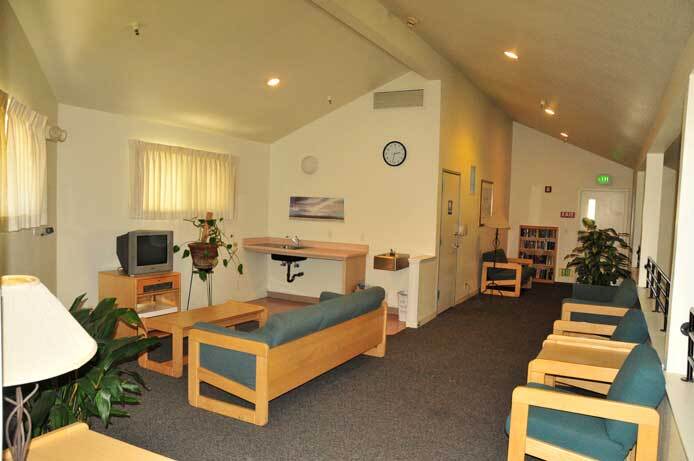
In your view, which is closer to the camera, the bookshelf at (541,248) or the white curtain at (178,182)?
the white curtain at (178,182)

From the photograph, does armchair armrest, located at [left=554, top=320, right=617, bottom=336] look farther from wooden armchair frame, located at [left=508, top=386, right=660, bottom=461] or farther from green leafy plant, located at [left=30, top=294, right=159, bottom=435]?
green leafy plant, located at [left=30, top=294, right=159, bottom=435]

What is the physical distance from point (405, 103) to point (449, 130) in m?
0.73

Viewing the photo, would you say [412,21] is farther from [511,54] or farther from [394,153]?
[394,153]

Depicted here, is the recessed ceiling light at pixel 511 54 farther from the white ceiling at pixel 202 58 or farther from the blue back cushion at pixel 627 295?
the blue back cushion at pixel 627 295

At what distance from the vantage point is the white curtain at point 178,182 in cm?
570

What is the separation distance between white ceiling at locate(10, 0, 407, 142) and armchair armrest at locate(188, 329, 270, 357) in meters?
2.55

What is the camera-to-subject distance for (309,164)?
7.46 meters

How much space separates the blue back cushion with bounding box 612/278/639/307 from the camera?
4.73m

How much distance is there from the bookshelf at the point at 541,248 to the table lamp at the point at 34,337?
10.2 metres

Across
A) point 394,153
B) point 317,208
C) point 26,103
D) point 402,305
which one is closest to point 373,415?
point 402,305

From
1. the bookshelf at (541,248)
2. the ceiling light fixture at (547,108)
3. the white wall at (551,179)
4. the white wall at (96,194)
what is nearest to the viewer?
the white wall at (96,194)

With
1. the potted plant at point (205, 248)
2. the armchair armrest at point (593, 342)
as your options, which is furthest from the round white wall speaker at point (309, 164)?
the armchair armrest at point (593, 342)

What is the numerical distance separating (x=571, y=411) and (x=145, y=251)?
4.36 m

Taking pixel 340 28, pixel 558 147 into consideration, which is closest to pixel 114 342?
pixel 340 28
